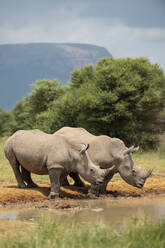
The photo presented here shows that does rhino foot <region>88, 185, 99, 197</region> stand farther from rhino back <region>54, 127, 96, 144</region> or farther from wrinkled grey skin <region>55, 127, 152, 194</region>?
rhino back <region>54, 127, 96, 144</region>

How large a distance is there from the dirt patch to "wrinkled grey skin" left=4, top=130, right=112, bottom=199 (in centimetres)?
44

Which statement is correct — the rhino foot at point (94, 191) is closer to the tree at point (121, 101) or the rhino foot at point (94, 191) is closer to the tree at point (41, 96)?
the tree at point (121, 101)

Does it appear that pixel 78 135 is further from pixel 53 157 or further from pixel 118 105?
pixel 118 105

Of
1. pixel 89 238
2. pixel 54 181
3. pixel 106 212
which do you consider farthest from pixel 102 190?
pixel 89 238

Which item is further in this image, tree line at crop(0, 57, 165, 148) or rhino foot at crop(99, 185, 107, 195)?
tree line at crop(0, 57, 165, 148)

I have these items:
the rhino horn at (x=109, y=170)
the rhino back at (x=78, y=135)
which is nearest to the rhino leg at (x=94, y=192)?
the rhino horn at (x=109, y=170)

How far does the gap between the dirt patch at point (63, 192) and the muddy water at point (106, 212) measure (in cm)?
43

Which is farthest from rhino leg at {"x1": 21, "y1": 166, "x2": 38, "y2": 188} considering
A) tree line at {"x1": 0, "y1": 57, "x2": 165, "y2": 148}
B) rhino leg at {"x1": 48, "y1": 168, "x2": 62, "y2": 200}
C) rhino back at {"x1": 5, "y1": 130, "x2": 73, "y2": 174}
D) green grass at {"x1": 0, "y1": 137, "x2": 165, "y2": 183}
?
tree line at {"x1": 0, "y1": 57, "x2": 165, "y2": 148}

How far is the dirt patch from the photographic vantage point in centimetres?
1125

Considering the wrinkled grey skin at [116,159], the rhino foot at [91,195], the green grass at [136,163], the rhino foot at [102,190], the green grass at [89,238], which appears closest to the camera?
the green grass at [89,238]

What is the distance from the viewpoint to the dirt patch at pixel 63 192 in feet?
36.9

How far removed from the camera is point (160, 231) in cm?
684

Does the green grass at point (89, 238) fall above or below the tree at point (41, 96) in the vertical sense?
below

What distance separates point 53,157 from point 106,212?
2.19m
